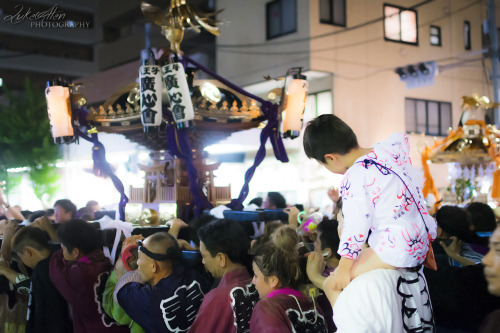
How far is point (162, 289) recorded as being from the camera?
334 cm

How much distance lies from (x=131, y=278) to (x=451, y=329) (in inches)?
79.6

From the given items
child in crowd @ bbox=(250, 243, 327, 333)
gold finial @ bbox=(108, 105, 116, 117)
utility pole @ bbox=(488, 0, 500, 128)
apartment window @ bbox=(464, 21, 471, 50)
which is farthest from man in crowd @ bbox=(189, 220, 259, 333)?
apartment window @ bbox=(464, 21, 471, 50)

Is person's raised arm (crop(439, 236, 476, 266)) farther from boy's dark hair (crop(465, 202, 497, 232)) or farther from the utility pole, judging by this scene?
the utility pole

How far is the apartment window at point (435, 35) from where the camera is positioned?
698 inches

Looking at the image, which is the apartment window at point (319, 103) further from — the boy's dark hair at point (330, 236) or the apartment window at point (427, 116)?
the boy's dark hair at point (330, 236)

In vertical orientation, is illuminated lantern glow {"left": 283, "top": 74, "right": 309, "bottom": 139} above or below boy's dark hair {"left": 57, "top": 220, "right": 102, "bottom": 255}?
above

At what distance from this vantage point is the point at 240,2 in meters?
17.6

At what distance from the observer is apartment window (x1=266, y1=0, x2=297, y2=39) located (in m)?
15.7

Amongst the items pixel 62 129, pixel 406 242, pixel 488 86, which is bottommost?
pixel 406 242

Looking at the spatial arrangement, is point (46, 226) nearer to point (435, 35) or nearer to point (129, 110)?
point (129, 110)

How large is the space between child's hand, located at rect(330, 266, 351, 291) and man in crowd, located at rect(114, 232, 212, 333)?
1260mm

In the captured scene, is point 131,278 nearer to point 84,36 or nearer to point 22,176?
point 22,176

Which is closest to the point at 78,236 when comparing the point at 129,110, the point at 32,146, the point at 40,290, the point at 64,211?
the point at 40,290

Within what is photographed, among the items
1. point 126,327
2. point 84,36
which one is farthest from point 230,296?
point 84,36
